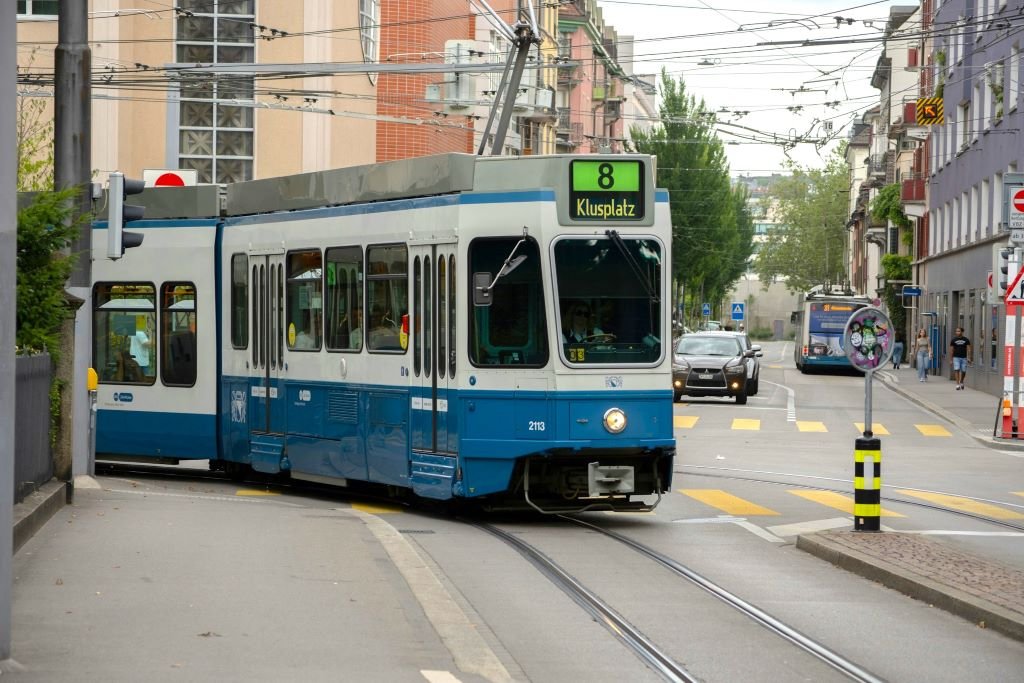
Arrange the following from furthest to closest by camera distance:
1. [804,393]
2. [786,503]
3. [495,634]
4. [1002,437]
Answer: [804,393], [1002,437], [786,503], [495,634]

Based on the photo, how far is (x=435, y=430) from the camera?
48.9ft

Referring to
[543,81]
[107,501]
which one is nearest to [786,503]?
[107,501]

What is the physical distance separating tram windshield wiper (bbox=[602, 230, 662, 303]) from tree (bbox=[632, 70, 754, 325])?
72.3 metres

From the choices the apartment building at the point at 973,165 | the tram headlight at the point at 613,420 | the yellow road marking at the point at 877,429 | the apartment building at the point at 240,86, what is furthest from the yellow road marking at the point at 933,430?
the tram headlight at the point at 613,420

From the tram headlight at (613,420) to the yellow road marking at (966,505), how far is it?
4.83 metres

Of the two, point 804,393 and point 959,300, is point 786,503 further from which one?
point 959,300

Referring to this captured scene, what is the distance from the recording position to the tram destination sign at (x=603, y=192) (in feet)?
47.6

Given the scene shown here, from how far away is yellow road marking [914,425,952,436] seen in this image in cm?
3228

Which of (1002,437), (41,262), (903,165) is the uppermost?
(903,165)

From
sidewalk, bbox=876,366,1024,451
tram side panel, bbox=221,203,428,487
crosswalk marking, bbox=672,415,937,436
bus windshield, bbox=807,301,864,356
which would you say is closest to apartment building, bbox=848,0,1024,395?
sidewalk, bbox=876,366,1024,451

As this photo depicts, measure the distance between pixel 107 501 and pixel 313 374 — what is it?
256cm

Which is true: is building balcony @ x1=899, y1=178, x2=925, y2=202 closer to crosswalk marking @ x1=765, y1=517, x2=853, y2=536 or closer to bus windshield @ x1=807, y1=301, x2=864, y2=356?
bus windshield @ x1=807, y1=301, x2=864, y2=356

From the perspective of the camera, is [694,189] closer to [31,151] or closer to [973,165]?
[973,165]

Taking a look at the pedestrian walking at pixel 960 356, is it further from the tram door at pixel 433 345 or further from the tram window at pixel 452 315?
the tram window at pixel 452 315
